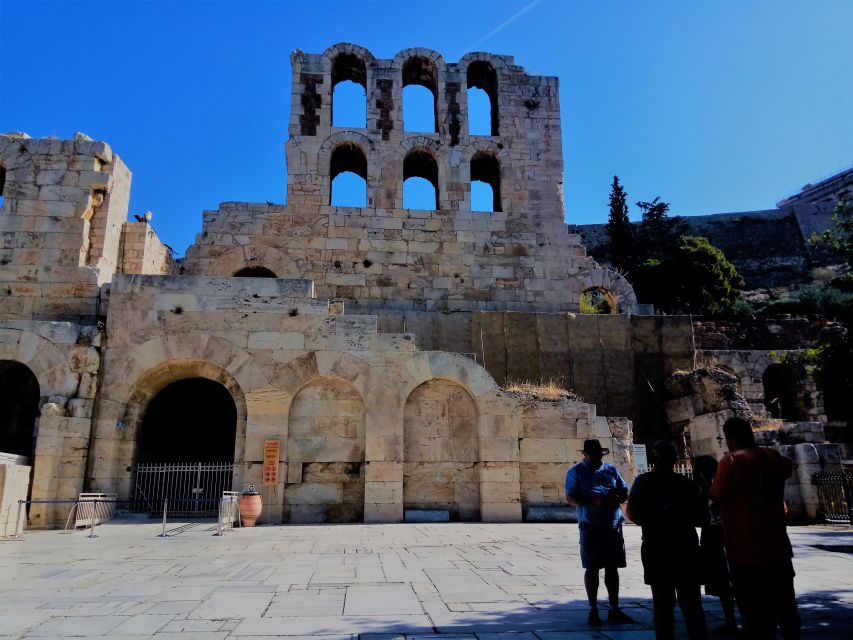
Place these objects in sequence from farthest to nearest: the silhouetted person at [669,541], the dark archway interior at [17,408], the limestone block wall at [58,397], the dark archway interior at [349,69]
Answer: the dark archway interior at [349,69]
the dark archway interior at [17,408]
the limestone block wall at [58,397]
the silhouetted person at [669,541]

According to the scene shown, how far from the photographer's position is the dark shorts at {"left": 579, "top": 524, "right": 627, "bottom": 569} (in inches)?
214

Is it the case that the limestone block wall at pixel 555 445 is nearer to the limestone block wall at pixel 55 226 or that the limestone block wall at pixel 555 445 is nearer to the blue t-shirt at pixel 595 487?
the blue t-shirt at pixel 595 487

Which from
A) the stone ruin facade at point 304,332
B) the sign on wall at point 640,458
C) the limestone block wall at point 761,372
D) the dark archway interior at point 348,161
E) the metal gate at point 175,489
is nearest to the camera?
the stone ruin facade at point 304,332

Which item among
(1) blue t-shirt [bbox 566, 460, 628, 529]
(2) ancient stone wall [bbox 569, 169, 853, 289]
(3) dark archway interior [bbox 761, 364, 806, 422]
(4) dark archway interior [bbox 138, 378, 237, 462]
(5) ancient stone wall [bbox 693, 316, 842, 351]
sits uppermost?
(2) ancient stone wall [bbox 569, 169, 853, 289]

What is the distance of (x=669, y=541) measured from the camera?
15.3 ft

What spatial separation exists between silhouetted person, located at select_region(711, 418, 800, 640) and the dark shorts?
3.89ft

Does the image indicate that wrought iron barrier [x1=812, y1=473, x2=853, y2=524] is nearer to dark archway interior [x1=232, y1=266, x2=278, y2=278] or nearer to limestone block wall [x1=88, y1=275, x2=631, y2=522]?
limestone block wall [x1=88, y1=275, x2=631, y2=522]

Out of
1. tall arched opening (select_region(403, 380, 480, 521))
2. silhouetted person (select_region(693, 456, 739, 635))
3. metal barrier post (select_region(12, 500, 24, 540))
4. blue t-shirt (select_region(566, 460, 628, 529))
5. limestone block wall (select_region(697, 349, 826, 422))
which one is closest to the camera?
silhouetted person (select_region(693, 456, 739, 635))

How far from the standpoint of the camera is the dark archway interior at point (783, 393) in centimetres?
2722

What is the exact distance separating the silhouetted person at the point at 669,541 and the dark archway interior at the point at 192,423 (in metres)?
13.3

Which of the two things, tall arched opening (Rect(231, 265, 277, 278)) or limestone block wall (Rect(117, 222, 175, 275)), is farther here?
tall arched opening (Rect(231, 265, 277, 278))

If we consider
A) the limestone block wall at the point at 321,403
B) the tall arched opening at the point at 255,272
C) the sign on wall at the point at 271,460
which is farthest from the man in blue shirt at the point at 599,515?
the tall arched opening at the point at 255,272

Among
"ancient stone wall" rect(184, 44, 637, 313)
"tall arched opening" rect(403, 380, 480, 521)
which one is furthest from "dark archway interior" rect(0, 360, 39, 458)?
"tall arched opening" rect(403, 380, 480, 521)

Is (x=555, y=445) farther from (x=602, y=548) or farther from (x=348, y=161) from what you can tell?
(x=348, y=161)
